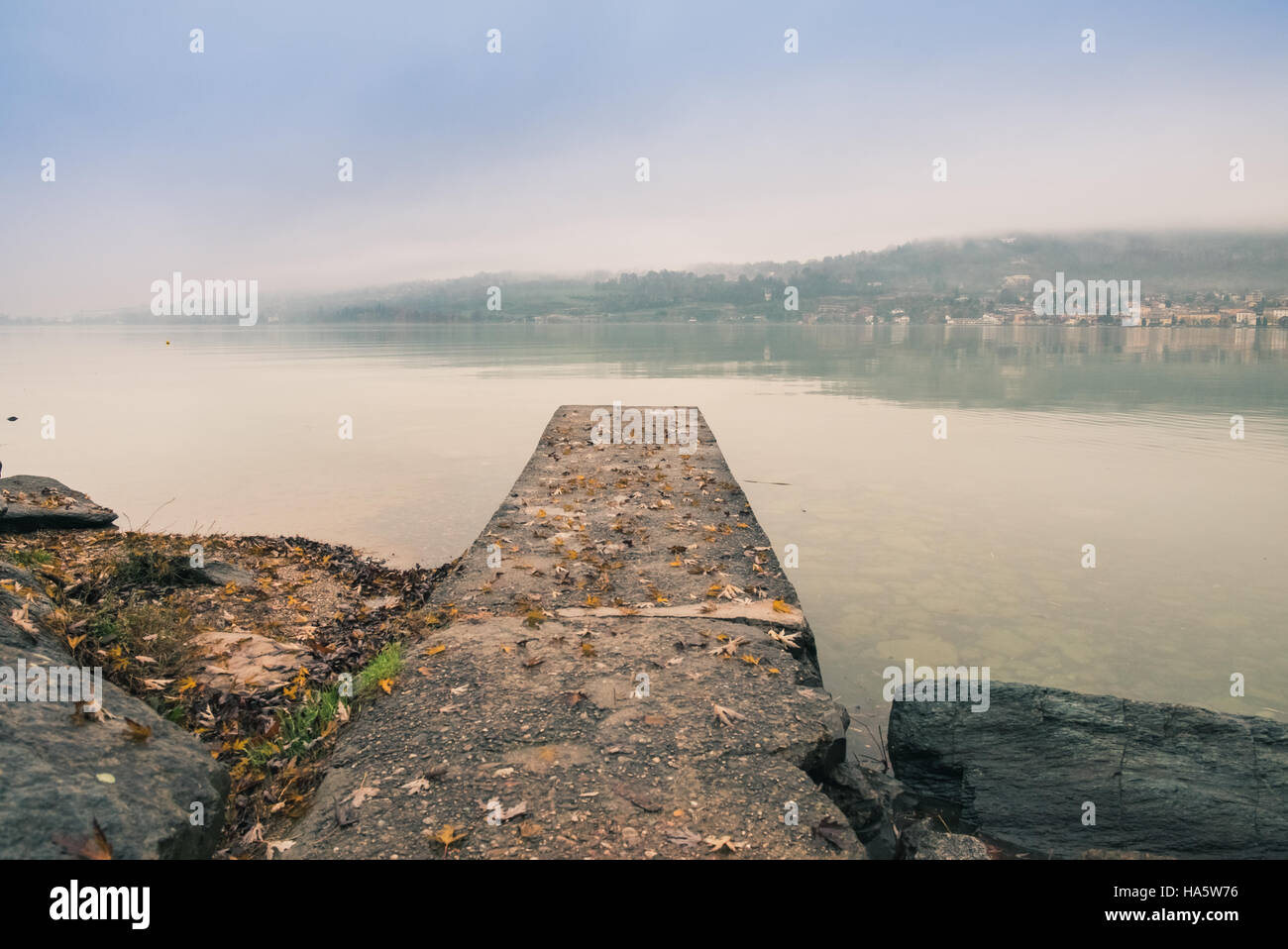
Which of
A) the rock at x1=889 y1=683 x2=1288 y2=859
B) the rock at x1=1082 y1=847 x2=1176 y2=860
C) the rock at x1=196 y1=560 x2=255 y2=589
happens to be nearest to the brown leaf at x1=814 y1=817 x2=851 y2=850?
the rock at x1=1082 y1=847 x2=1176 y2=860

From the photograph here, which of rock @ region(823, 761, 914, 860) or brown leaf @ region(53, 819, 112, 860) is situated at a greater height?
brown leaf @ region(53, 819, 112, 860)

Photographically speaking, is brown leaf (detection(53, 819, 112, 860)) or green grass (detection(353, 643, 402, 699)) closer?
brown leaf (detection(53, 819, 112, 860))

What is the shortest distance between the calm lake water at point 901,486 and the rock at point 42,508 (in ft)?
4.67

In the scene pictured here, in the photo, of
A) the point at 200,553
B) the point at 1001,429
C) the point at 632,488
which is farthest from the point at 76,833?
the point at 1001,429

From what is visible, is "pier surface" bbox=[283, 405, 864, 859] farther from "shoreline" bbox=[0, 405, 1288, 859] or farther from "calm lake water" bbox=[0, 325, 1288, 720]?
"calm lake water" bbox=[0, 325, 1288, 720]

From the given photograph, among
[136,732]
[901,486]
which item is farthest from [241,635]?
[901,486]

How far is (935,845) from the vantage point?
4250mm

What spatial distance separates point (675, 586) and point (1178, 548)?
23.0 ft

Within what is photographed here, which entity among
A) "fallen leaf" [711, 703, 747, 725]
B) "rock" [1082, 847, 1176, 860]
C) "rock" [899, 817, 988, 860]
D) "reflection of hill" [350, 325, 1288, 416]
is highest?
"reflection of hill" [350, 325, 1288, 416]

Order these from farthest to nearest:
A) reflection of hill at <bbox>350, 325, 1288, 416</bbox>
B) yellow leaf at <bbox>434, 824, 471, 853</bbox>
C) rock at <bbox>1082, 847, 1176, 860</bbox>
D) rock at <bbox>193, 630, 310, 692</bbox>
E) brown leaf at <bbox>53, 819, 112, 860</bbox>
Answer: reflection of hill at <bbox>350, 325, 1288, 416</bbox> < rock at <bbox>193, 630, 310, 692</bbox> < rock at <bbox>1082, 847, 1176, 860</bbox> < yellow leaf at <bbox>434, 824, 471, 853</bbox> < brown leaf at <bbox>53, 819, 112, 860</bbox>

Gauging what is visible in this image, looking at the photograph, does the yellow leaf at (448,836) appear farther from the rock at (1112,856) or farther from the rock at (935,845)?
the rock at (1112,856)

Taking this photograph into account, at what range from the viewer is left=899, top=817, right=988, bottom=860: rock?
416cm

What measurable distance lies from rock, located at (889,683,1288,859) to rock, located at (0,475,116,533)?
9.15 metres
